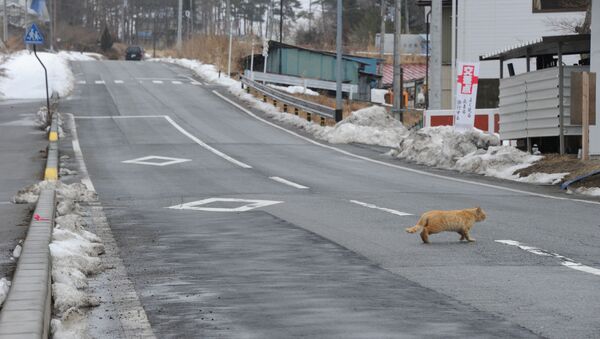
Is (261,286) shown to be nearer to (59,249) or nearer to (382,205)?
(59,249)

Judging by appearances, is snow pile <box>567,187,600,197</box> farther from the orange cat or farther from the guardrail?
the guardrail

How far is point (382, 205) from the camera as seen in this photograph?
15422mm

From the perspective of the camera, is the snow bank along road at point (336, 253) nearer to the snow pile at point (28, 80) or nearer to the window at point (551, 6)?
the window at point (551, 6)

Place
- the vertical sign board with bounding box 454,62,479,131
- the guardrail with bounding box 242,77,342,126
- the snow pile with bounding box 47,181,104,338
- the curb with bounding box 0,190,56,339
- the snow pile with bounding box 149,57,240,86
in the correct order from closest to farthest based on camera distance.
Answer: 1. the curb with bounding box 0,190,56,339
2. the snow pile with bounding box 47,181,104,338
3. the vertical sign board with bounding box 454,62,479,131
4. the guardrail with bounding box 242,77,342,126
5. the snow pile with bounding box 149,57,240,86

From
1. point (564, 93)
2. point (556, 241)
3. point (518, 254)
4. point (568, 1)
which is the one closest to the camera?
point (518, 254)

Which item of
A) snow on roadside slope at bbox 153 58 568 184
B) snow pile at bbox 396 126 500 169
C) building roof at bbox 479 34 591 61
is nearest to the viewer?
building roof at bbox 479 34 591 61

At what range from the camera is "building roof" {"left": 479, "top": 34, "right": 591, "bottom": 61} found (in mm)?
22922

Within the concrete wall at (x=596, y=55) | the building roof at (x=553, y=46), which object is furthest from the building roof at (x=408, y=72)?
the concrete wall at (x=596, y=55)

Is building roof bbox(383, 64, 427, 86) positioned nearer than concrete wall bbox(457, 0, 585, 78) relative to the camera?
No

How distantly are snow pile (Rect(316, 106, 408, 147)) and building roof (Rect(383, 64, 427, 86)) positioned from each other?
4145cm

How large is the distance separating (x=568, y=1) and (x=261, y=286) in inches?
1073

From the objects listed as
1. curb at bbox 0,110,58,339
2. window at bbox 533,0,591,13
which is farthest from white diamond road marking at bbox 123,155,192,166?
curb at bbox 0,110,58,339

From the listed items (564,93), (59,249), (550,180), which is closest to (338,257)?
(59,249)

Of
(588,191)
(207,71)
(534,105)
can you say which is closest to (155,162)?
(534,105)
